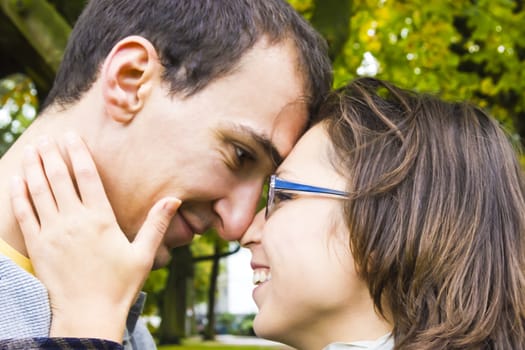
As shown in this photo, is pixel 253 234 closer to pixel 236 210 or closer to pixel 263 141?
pixel 236 210

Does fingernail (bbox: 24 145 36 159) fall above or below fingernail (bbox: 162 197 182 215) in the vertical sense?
above

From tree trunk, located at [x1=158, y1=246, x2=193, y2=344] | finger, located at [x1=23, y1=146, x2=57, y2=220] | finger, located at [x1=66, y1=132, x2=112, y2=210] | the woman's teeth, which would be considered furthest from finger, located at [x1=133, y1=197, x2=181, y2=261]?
tree trunk, located at [x1=158, y1=246, x2=193, y2=344]

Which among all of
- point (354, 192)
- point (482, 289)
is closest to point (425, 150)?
point (354, 192)

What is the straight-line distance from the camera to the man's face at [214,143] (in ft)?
7.94

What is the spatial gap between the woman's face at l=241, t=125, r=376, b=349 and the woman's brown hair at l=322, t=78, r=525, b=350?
50 mm

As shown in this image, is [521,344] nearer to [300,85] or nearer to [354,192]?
[354,192]

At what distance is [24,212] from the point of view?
2.17m

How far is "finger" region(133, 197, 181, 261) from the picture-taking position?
2.18 meters

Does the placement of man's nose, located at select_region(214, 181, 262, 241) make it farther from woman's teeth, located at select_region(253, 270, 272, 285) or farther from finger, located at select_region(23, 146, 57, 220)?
finger, located at select_region(23, 146, 57, 220)

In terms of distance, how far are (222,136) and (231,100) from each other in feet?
0.37

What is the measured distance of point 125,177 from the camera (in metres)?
2.42

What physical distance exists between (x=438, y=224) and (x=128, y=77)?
1001 millimetres

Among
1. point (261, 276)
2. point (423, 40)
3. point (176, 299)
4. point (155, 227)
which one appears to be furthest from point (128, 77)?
point (176, 299)

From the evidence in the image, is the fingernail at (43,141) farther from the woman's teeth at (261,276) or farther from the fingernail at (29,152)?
the woman's teeth at (261,276)
